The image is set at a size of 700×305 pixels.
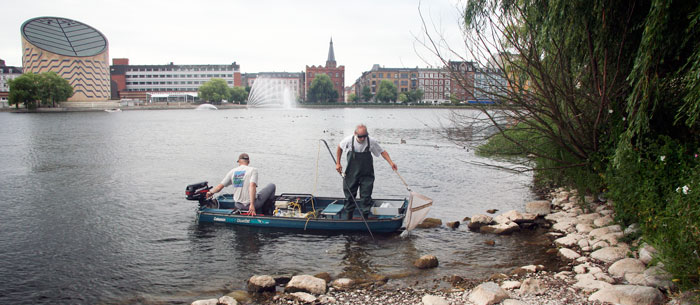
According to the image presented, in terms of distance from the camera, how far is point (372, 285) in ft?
32.9

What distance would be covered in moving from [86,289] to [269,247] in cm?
456

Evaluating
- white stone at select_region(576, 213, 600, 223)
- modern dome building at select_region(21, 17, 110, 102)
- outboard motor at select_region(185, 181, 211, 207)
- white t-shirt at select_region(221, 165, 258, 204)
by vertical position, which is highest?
modern dome building at select_region(21, 17, 110, 102)

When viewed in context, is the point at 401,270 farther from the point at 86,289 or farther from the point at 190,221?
the point at 190,221

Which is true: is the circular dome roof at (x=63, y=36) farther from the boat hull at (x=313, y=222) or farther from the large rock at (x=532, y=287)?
the large rock at (x=532, y=287)

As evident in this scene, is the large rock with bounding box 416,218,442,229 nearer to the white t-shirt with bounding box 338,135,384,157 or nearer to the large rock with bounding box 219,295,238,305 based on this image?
the white t-shirt with bounding box 338,135,384,157

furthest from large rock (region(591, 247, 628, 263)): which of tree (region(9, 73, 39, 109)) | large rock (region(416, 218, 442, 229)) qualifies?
tree (region(9, 73, 39, 109))

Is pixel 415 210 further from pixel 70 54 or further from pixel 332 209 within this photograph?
pixel 70 54

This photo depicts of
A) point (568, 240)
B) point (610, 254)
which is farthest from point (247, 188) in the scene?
point (610, 254)

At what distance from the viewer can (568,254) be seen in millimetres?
11000

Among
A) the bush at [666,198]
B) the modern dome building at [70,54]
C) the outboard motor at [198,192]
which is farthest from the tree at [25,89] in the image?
the bush at [666,198]

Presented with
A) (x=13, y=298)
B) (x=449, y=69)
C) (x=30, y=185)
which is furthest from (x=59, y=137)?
(x=449, y=69)

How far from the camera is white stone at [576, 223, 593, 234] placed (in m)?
12.6

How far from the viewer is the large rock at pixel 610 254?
10.0 metres

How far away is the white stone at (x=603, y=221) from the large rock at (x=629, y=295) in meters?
4.78
